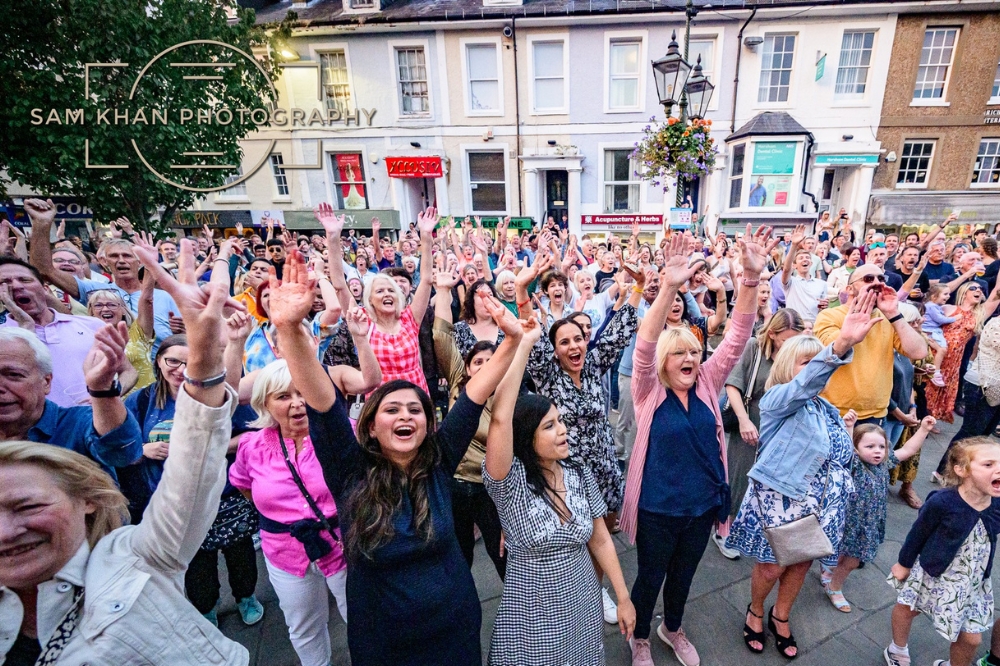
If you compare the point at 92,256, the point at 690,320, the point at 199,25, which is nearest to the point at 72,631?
the point at 690,320

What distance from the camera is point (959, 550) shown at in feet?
6.82

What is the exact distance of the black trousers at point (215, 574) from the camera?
2.45 m

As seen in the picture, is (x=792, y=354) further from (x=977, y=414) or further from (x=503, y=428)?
(x=977, y=414)

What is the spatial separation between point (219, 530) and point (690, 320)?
4244mm

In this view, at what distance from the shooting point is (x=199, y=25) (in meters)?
9.21

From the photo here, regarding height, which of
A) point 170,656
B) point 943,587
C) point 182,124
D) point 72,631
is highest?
point 182,124

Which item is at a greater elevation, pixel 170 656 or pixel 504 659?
pixel 170 656

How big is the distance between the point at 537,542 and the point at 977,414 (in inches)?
179

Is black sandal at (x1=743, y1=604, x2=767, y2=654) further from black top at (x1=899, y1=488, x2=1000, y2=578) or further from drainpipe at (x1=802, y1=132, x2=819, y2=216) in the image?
drainpipe at (x1=802, y1=132, x2=819, y2=216)

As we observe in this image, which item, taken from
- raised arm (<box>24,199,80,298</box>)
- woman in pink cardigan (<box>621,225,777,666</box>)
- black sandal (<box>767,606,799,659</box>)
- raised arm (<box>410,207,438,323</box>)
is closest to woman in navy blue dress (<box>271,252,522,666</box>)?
woman in pink cardigan (<box>621,225,777,666</box>)

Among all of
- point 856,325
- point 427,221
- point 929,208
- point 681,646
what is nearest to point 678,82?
point 427,221

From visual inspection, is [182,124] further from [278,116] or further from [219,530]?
[219,530]

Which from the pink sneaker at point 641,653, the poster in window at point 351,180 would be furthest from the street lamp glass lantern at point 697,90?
the poster in window at point 351,180

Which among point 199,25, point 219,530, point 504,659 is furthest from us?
point 199,25
